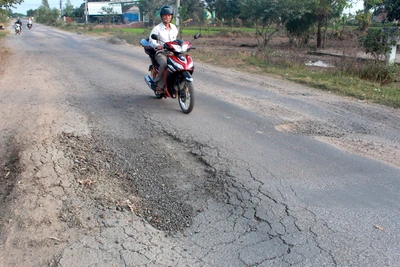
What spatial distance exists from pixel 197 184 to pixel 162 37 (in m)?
3.96

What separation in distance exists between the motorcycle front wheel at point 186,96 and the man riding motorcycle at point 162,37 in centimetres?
53

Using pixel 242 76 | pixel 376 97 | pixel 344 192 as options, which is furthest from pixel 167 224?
pixel 242 76

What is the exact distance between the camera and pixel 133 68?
12.7 m

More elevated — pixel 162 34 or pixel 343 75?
pixel 162 34

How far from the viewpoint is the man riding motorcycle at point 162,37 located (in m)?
7.19

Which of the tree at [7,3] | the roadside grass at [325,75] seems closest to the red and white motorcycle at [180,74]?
the roadside grass at [325,75]

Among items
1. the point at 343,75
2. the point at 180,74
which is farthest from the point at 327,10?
the point at 180,74

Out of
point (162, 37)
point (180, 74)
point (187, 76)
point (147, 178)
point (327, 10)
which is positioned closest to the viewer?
point (147, 178)

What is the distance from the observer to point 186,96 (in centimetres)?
697

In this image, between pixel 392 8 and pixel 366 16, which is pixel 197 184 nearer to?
pixel 366 16

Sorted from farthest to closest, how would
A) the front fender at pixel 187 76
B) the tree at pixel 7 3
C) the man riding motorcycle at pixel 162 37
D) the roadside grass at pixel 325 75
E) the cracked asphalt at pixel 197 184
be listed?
the tree at pixel 7 3 → the roadside grass at pixel 325 75 → the man riding motorcycle at pixel 162 37 → the front fender at pixel 187 76 → the cracked asphalt at pixel 197 184

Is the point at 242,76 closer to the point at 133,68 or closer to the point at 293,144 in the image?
the point at 133,68

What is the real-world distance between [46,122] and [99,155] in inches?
71.9

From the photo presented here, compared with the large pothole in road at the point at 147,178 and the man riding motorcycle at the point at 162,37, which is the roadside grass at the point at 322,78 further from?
the large pothole in road at the point at 147,178
